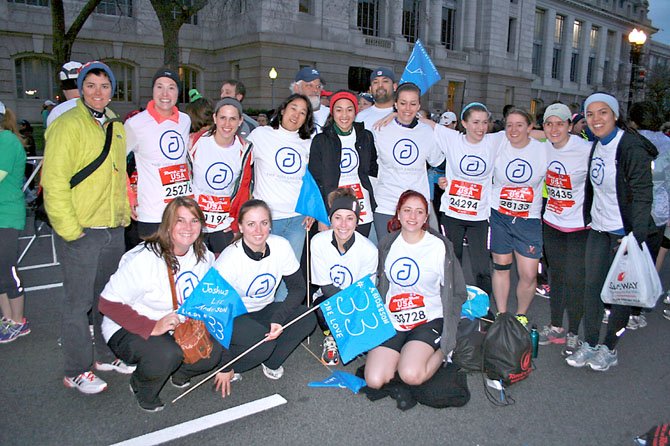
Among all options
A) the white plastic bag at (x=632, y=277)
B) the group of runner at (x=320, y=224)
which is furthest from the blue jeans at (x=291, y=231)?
the white plastic bag at (x=632, y=277)

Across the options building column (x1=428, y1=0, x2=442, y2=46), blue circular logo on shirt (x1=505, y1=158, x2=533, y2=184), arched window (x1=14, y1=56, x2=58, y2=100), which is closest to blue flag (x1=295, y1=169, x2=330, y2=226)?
blue circular logo on shirt (x1=505, y1=158, x2=533, y2=184)

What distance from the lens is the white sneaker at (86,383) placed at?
376 cm

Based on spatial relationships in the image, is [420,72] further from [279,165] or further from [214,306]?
[214,306]

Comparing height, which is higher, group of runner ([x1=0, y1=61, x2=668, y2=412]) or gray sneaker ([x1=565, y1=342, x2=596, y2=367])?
group of runner ([x1=0, y1=61, x2=668, y2=412])

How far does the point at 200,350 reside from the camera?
364cm

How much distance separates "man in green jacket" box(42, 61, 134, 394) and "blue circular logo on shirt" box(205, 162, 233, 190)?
0.84 metres

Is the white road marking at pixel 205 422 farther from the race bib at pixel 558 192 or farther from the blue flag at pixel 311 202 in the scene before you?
the race bib at pixel 558 192

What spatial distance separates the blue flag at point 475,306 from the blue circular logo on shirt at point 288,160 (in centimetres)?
192

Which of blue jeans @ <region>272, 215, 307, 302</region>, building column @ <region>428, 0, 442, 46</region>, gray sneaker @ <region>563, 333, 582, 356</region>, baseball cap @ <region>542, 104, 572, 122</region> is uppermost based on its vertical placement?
building column @ <region>428, 0, 442, 46</region>

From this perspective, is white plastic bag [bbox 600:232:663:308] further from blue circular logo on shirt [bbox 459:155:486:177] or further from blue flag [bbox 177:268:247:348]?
blue flag [bbox 177:268:247:348]

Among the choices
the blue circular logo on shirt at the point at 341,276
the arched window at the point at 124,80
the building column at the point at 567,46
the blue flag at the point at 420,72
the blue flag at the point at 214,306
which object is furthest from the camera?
the building column at the point at 567,46

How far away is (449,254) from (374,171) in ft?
4.46

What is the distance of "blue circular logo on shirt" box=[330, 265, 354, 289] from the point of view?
436cm

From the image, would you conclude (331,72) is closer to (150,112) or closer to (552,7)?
(150,112)
